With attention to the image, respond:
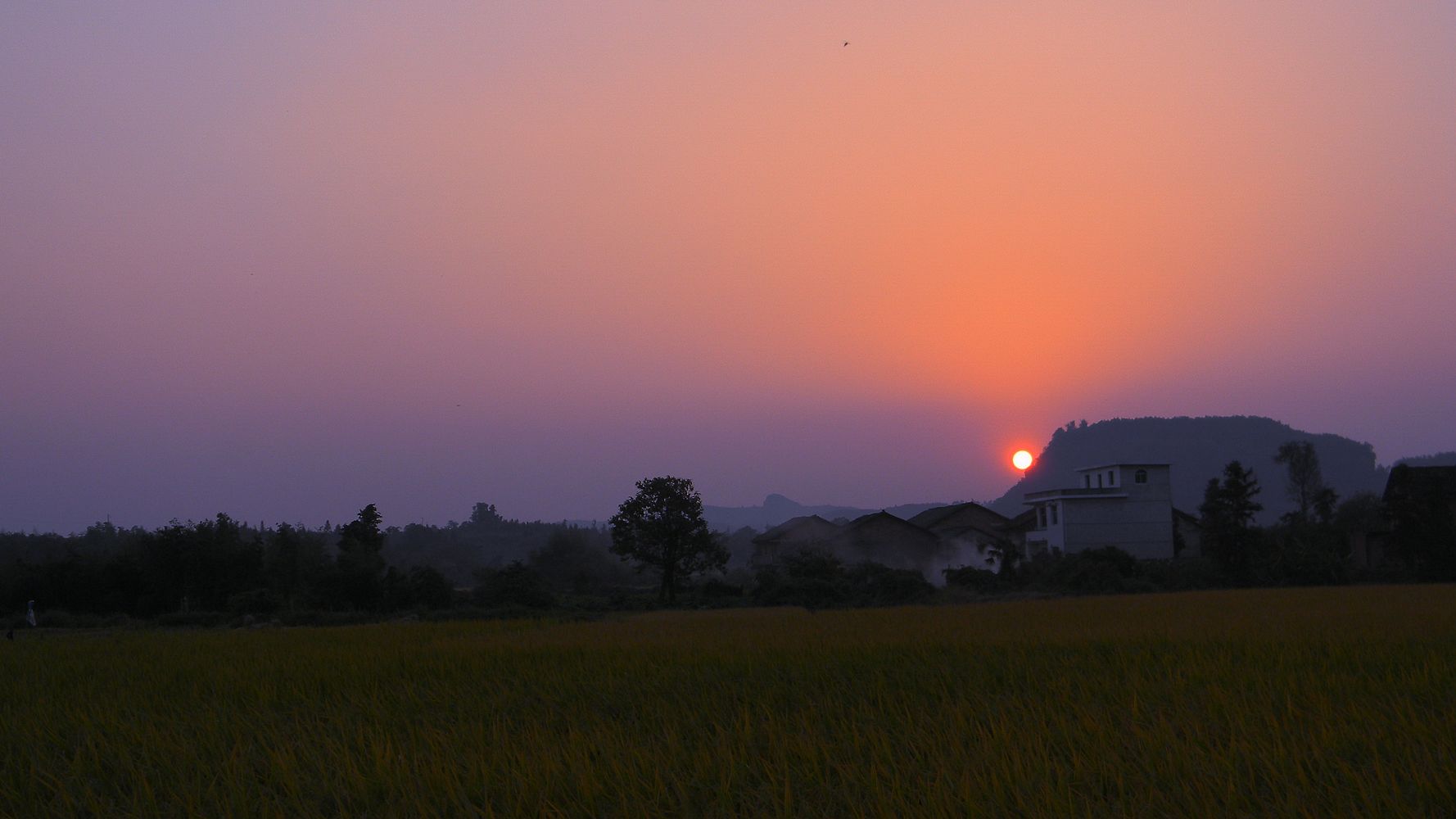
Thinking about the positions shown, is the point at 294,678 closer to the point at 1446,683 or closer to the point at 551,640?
the point at 551,640

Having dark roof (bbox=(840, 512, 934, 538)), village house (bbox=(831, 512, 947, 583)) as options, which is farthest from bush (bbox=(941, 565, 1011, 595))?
dark roof (bbox=(840, 512, 934, 538))

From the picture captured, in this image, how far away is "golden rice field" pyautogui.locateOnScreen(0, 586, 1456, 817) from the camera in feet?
19.2

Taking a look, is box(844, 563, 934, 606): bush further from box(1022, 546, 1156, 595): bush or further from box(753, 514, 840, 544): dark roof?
box(753, 514, 840, 544): dark roof

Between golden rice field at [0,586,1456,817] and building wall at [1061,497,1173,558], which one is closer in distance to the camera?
golden rice field at [0,586,1456,817]

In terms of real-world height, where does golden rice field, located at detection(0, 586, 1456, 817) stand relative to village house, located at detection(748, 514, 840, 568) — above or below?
below

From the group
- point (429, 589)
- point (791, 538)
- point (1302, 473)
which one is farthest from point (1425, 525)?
point (1302, 473)

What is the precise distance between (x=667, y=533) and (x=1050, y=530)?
20.9 meters

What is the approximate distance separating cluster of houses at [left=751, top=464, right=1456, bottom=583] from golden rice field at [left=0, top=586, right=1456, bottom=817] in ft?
101

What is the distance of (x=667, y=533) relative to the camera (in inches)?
1753

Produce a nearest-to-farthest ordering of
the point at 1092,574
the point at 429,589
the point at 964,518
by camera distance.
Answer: the point at 429,589, the point at 1092,574, the point at 964,518

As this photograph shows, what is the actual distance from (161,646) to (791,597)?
76.4 feet

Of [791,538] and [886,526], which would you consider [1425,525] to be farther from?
[791,538]

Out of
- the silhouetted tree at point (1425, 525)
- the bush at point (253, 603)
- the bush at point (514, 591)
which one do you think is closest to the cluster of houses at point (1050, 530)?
the silhouetted tree at point (1425, 525)

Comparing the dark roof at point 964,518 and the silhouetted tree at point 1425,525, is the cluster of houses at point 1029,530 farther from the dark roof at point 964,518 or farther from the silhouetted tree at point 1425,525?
the silhouetted tree at point 1425,525
